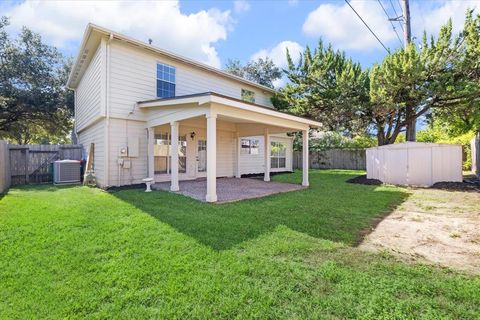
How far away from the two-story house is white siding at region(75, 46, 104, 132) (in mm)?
34

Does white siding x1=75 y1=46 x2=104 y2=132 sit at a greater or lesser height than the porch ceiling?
greater

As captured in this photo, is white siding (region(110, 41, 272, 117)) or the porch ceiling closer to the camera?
the porch ceiling

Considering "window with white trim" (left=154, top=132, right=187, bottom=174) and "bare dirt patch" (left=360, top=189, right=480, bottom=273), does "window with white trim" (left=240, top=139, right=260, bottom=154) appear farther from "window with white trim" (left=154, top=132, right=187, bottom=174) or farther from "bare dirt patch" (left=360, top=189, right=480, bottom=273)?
"bare dirt patch" (left=360, top=189, right=480, bottom=273)

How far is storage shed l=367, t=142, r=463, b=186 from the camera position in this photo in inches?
390

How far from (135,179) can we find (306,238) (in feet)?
23.1

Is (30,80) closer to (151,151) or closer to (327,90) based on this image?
(151,151)

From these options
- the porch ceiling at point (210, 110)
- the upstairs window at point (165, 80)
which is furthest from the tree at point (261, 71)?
the porch ceiling at point (210, 110)

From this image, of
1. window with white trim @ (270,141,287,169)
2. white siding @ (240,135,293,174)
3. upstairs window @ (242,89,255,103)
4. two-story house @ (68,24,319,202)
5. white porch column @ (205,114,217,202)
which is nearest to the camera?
white porch column @ (205,114,217,202)

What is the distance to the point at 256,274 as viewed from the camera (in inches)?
112

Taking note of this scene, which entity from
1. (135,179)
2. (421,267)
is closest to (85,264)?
(421,267)

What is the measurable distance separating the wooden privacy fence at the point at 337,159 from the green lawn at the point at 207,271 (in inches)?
664

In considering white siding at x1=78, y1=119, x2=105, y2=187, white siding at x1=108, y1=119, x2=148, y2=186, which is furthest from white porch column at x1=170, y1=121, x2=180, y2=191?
white siding at x1=78, y1=119, x2=105, y2=187

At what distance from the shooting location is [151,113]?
8.85 meters

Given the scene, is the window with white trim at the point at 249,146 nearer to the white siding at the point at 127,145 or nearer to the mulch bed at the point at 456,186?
the white siding at the point at 127,145
